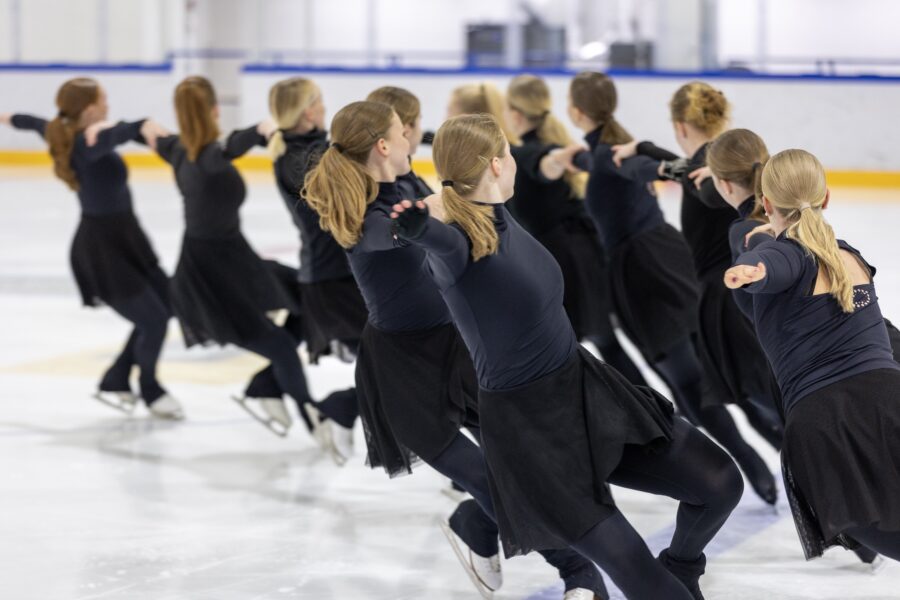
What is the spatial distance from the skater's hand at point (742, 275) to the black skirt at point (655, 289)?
6.13ft

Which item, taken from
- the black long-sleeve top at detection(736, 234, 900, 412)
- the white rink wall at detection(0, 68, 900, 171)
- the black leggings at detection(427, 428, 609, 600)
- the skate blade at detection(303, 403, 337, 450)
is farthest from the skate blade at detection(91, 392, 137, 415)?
the white rink wall at detection(0, 68, 900, 171)

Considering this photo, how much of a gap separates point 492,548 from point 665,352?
125 centimetres

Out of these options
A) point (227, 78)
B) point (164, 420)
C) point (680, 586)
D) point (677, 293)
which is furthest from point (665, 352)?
point (227, 78)

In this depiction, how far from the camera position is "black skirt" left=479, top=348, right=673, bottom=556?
2.90 m

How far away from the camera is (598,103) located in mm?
4676

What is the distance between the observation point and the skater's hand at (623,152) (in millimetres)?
4395

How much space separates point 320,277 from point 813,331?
2285mm

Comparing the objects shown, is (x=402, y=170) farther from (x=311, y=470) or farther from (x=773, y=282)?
(x=311, y=470)

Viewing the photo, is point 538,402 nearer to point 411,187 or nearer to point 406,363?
point 406,363

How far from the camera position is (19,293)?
8492 mm

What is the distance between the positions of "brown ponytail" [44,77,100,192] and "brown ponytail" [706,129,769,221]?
2.99m

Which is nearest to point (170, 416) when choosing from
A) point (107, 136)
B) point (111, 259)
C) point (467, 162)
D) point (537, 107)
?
point (111, 259)

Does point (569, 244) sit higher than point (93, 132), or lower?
lower

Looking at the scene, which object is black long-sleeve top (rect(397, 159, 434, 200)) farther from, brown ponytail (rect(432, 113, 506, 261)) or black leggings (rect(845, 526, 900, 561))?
black leggings (rect(845, 526, 900, 561))
